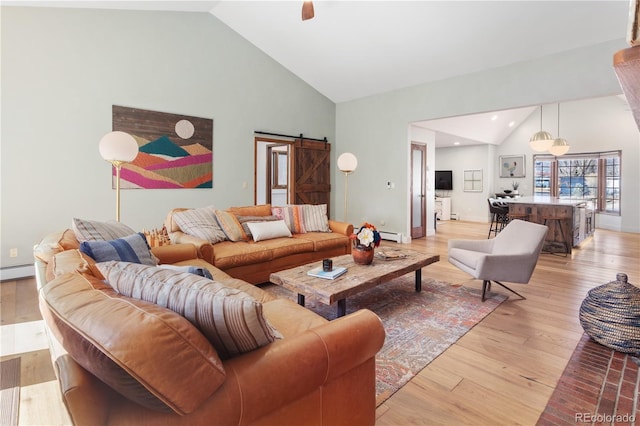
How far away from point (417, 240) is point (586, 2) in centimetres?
444

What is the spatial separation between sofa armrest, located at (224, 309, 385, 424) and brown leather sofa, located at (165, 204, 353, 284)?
7.19 ft

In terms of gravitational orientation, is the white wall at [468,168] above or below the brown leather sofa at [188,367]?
above

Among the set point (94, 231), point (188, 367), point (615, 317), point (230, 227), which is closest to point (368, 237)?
point (230, 227)

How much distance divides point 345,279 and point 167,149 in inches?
148

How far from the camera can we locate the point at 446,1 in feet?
13.6

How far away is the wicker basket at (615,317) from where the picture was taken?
2.29 meters

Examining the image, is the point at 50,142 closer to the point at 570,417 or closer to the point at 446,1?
the point at 446,1

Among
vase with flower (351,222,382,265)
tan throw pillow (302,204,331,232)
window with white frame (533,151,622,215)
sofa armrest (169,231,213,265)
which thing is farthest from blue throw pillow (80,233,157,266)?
window with white frame (533,151,622,215)

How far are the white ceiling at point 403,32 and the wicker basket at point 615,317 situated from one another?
3241mm

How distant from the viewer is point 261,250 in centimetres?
364

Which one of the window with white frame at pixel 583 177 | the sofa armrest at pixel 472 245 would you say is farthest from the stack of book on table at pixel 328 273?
the window with white frame at pixel 583 177

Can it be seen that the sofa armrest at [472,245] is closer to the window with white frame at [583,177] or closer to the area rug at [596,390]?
the area rug at [596,390]

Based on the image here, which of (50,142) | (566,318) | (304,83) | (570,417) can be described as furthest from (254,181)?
(570,417)

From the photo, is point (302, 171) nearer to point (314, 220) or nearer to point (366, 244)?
point (314, 220)
